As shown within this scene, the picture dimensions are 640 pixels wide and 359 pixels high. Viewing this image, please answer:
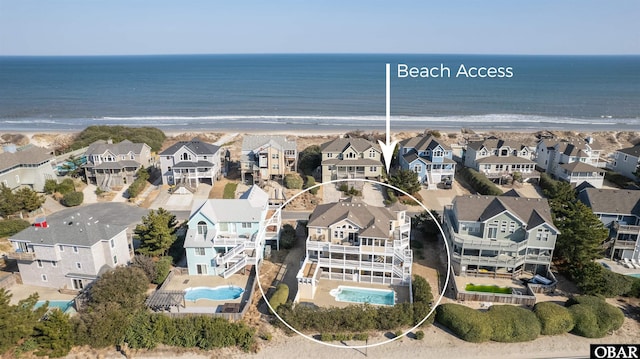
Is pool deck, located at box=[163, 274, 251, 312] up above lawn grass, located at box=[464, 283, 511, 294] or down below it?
above

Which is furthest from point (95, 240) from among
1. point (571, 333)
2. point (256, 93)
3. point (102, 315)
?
point (256, 93)

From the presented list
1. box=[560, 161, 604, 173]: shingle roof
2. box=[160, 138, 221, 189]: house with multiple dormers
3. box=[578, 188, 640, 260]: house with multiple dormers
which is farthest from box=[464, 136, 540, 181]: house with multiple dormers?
box=[160, 138, 221, 189]: house with multiple dormers

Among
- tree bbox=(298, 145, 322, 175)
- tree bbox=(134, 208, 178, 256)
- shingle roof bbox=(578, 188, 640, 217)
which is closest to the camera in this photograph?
tree bbox=(134, 208, 178, 256)

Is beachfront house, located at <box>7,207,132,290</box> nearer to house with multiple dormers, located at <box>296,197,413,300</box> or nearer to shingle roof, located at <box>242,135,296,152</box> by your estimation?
house with multiple dormers, located at <box>296,197,413,300</box>

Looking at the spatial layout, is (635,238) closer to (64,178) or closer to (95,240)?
(95,240)

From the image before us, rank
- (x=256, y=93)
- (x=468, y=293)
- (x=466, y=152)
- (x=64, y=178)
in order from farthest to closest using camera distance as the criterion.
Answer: (x=256, y=93)
(x=466, y=152)
(x=64, y=178)
(x=468, y=293)

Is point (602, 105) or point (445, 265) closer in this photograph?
point (445, 265)
